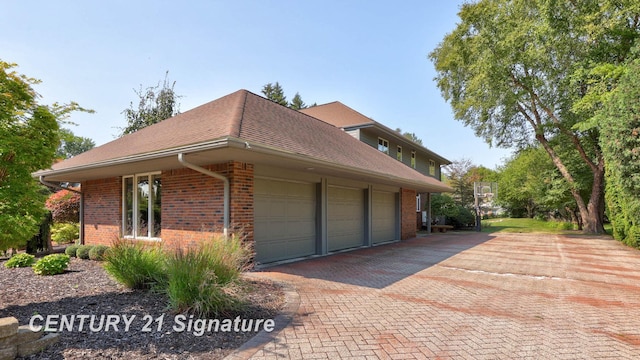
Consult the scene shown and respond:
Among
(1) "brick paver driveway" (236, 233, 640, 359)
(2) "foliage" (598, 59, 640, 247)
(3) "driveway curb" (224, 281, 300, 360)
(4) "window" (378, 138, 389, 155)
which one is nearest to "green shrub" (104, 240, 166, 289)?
(3) "driveway curb" (224, 281, 300, 360)

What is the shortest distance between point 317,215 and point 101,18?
7424 millimetres

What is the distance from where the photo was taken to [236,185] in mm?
7418

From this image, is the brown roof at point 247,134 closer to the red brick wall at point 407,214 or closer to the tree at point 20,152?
the tree at point 20,152

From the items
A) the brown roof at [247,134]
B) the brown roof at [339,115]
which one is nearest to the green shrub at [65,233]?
the brown roof at [247,134]

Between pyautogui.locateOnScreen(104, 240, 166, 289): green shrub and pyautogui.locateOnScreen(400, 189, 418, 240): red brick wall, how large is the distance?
1161 centimetres

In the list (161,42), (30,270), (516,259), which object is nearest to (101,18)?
(161,42)

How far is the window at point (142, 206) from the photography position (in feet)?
31.0

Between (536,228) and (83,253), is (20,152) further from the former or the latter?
(536,228)

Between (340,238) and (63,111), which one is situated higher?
(63,111)

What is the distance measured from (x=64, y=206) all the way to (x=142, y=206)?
21.8 feet

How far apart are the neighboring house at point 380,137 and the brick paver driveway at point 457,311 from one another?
912cm

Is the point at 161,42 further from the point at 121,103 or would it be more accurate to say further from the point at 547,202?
the point at 547,202

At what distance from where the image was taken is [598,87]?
1474cm

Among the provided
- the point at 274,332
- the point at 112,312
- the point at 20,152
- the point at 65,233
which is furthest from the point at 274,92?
the point at 274,332
